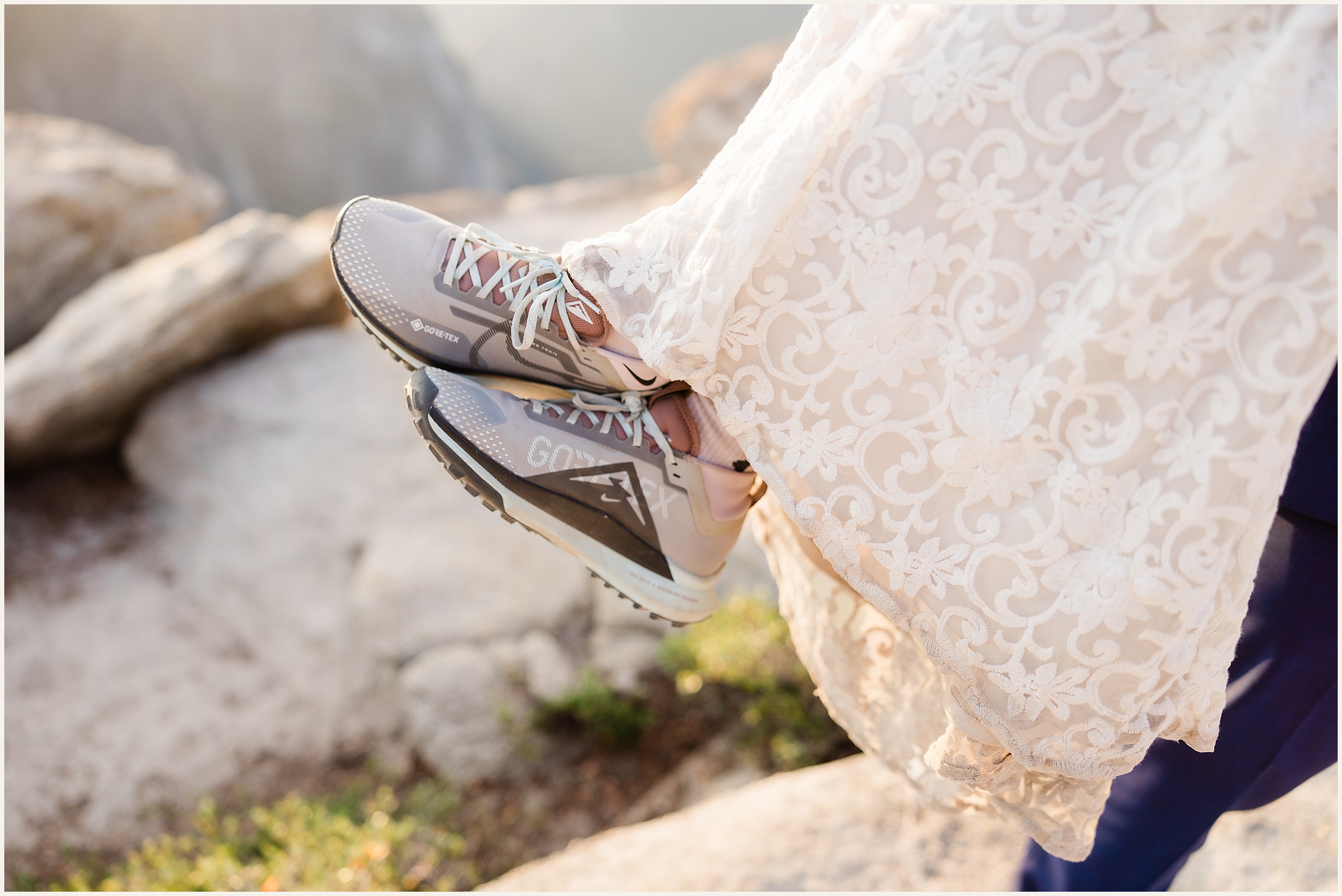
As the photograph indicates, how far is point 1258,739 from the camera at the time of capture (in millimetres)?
1071

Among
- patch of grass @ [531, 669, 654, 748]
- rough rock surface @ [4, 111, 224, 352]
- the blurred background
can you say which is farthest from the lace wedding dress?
rough rock surface @ [4, 111, 224, 352]

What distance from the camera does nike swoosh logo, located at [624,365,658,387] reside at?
3.29 feet

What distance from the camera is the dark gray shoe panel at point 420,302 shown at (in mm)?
1004

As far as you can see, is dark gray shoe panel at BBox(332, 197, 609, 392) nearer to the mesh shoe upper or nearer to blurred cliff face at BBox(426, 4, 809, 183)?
the mesh shoe upper

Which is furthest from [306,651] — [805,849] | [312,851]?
[805,849]

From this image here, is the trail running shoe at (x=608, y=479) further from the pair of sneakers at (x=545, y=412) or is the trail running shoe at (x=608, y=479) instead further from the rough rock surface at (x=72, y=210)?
the rough rock surface at (x=72, y=210)

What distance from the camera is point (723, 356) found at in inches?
33.1

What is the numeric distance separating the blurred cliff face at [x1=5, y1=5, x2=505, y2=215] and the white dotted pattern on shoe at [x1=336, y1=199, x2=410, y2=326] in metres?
11.5

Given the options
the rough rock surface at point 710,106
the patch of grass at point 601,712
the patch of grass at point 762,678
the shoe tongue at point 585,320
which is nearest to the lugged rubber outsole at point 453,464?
the shoe tongue at point 585,320

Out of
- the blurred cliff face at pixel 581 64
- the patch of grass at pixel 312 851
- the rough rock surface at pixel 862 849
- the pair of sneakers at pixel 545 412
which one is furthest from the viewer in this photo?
the blurred cliff face at pixel 581 64

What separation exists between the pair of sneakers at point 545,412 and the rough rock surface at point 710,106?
215 inches

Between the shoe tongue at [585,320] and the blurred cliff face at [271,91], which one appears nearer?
the shoe tongue at [585,320]

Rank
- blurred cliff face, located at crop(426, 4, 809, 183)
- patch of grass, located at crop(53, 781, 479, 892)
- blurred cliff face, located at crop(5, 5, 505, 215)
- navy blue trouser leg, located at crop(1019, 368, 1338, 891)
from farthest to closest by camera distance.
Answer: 1. blurred cliff face, located at crop(426, 4, 809, 183)
2. blurred cliff face, located at crop(5, 5, 505, 215)
3. patch of grass, located at crop(53, 781, 479, 892)
4. navy blue trouser leg, located at crop(1019, 368, 1338, 891)

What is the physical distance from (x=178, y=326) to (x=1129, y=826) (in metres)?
3.76
